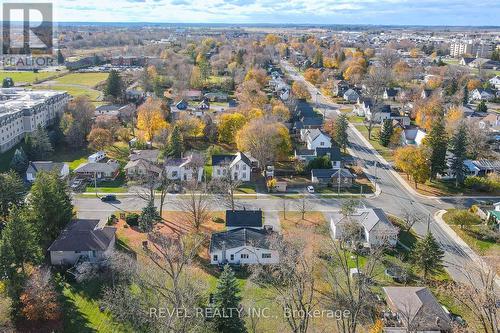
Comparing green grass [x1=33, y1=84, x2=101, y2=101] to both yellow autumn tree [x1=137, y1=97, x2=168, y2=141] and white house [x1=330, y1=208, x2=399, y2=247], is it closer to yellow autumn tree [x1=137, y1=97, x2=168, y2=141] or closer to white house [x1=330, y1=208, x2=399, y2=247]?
yellow autumn tree [x1=137, y1=97, x2=168, y2=141]

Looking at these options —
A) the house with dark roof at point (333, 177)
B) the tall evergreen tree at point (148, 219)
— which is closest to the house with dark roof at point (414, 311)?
the tall evergreen tree at point (148, 219)

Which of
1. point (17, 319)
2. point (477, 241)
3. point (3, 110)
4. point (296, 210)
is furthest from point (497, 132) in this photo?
point (3, 110)

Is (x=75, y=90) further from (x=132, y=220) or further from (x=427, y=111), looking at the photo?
(x=427, y=111)

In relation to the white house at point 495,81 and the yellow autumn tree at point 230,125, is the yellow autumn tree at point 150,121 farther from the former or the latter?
the white house at point 495,81

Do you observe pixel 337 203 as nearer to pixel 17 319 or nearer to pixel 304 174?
pixel 304 174

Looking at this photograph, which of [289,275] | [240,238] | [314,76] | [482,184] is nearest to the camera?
[289,275]

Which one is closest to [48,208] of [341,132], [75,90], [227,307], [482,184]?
[227,307]
